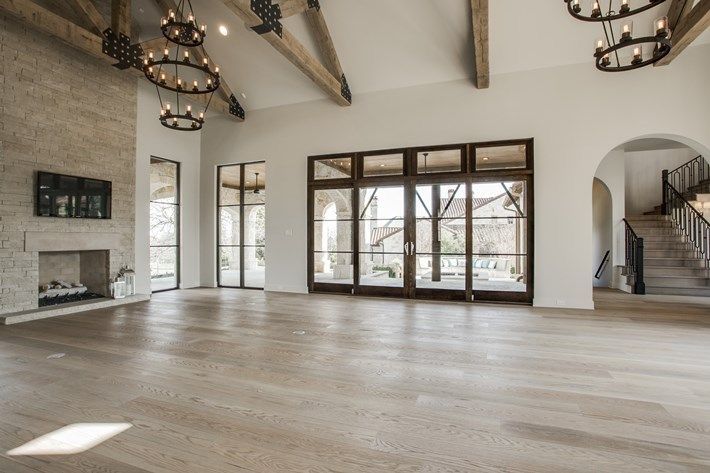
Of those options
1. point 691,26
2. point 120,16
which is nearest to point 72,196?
point 120,16

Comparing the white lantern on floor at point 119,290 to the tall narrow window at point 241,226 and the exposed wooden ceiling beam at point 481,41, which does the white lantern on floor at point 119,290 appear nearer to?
the tall narrow window at point 241,226

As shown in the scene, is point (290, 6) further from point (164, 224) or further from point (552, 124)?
point (164, 224)

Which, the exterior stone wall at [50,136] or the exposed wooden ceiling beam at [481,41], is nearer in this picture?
the exposed wooden ceiling beam at [481,41]

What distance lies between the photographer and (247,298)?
23.2 ft

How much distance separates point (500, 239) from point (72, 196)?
7.44 meters

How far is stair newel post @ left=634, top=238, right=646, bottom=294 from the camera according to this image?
25.1ft

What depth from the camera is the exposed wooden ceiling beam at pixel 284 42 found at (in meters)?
4.64

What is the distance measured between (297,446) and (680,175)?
14.1m

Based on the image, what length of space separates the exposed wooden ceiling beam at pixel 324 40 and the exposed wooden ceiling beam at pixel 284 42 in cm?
15

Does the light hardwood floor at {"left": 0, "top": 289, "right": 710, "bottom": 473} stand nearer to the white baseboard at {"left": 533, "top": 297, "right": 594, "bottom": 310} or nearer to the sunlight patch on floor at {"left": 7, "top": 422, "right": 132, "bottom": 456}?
the sunlight patch on floor at {"left": 7, "top": 422, "right": 132, "bottom": 456}

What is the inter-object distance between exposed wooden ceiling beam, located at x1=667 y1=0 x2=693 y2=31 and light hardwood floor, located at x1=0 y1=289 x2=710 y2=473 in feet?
14.1

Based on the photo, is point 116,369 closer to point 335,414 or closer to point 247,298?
point 335,414

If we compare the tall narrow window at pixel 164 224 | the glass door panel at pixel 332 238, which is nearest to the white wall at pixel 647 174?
the glass door panel at pixel 332 238

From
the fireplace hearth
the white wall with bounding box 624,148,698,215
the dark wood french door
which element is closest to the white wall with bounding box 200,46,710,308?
the dark wood french door
